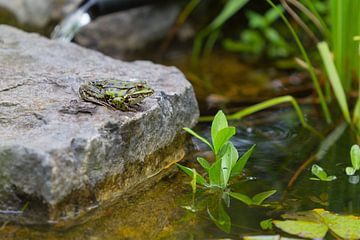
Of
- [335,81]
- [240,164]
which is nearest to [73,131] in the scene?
[240,164]

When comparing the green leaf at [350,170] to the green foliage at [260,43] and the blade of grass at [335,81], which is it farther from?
the green foliage at [260,43]

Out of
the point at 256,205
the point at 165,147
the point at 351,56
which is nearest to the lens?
the point at 256,205

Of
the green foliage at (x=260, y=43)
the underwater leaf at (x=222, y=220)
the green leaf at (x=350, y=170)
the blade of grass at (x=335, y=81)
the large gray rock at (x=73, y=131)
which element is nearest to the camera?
the large gray rock at (x=73, y=131)

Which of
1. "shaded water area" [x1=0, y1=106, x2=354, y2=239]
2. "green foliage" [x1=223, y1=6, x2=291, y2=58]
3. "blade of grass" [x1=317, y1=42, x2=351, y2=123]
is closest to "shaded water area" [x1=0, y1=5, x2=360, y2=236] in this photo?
"shaded water area" [x1=0, y1=106, x2=354, y2=239]

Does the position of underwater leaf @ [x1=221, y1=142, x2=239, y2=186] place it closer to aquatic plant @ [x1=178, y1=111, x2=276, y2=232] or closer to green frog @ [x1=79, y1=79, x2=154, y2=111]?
aquatic plant @ [x1=178, y1=111, x2=276, y2=232]

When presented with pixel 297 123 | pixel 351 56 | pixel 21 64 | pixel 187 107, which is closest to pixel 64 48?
pixel 21 64

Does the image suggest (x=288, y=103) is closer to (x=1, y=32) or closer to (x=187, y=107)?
(x=187, y=107)

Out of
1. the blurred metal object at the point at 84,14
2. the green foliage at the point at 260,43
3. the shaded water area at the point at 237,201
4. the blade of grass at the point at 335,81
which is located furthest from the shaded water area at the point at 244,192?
the blurred metal object at the point at 84,14
